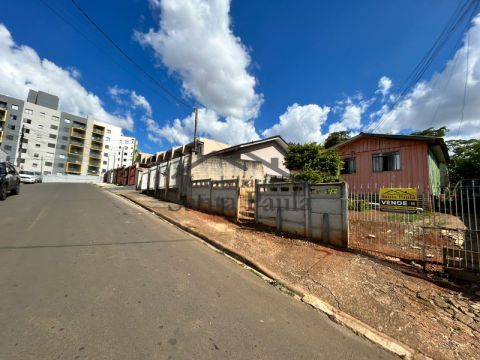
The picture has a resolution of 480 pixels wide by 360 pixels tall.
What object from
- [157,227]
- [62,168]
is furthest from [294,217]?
[62,168]

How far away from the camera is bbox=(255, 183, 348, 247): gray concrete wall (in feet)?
19.4

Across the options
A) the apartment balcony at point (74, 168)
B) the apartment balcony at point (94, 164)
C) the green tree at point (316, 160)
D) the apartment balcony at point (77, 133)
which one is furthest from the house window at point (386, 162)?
the apartment balcony at point (94, 164)

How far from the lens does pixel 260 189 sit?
A: 8.41 m

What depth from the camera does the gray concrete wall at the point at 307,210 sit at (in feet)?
19.4

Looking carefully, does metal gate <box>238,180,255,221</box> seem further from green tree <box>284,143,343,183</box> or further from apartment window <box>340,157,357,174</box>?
apartment window <box>340,157,357,174</box>

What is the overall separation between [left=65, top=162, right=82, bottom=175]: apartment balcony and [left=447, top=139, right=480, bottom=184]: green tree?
74960mm

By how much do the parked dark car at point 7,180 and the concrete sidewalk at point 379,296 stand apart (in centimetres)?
1079

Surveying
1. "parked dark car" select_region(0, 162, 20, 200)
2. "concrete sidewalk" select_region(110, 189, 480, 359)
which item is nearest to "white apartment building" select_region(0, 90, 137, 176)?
"parked dark car" select_region(0, 162, 20, 200)

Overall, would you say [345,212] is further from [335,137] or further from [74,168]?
[74,168]

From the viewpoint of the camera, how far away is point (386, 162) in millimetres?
14109

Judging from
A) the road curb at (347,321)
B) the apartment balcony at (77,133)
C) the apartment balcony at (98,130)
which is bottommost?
the road curb at (347,321)

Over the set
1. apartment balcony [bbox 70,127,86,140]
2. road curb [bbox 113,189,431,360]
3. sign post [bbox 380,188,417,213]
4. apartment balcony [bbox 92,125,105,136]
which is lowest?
road curb [bbox 113,189,431,360]

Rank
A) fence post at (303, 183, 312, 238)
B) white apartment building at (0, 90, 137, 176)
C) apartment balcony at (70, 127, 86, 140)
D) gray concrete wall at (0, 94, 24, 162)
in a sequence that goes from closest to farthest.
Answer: fence post at (303, 183, 312, 238) → gray concrete wall at (0, 94, 24, 162) → white apartment building at (0, 90, 137, 176) → apartment balcony at (70, 127, 86, 140)

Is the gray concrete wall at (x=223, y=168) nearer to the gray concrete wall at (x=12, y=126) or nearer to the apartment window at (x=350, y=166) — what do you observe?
the apartment window at (x=350, y=166)
